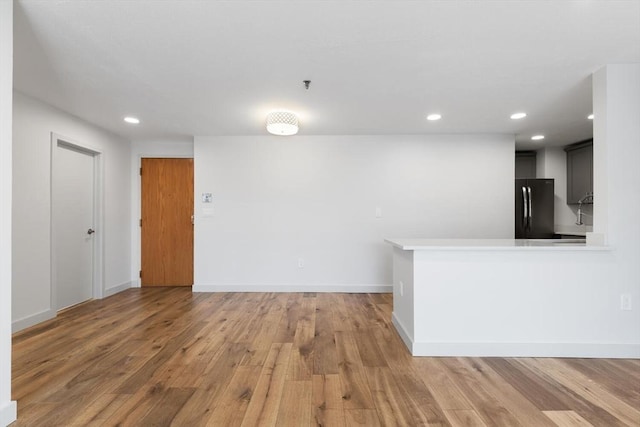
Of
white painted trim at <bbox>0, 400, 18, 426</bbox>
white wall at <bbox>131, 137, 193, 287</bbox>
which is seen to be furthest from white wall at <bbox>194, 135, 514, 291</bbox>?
white painted trim at <bbox>0, 400, 18, 426</bbox>

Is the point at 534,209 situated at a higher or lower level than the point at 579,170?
lower

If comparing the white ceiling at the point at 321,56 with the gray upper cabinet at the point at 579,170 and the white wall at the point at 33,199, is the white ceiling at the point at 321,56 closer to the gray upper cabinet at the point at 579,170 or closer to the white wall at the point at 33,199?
the white wall at the point at 33,199

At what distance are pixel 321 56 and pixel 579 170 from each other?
4776mm

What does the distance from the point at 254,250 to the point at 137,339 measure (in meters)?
1.99

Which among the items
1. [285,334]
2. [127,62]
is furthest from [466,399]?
[127,62]

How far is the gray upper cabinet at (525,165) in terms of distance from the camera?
534 cm

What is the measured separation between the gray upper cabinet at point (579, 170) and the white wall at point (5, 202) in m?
6.31

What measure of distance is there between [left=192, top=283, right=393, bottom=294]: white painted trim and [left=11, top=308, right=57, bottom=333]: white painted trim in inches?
62.7

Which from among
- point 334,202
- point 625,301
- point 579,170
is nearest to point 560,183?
point 579,170

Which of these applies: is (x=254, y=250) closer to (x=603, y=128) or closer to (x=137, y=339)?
(x=137, y=339)

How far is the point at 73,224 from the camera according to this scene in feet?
12.7

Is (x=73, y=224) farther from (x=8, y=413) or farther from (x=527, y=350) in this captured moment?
(x=527, y=350)

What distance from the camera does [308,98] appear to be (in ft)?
10.0

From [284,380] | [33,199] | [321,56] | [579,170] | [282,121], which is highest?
[321,56]
